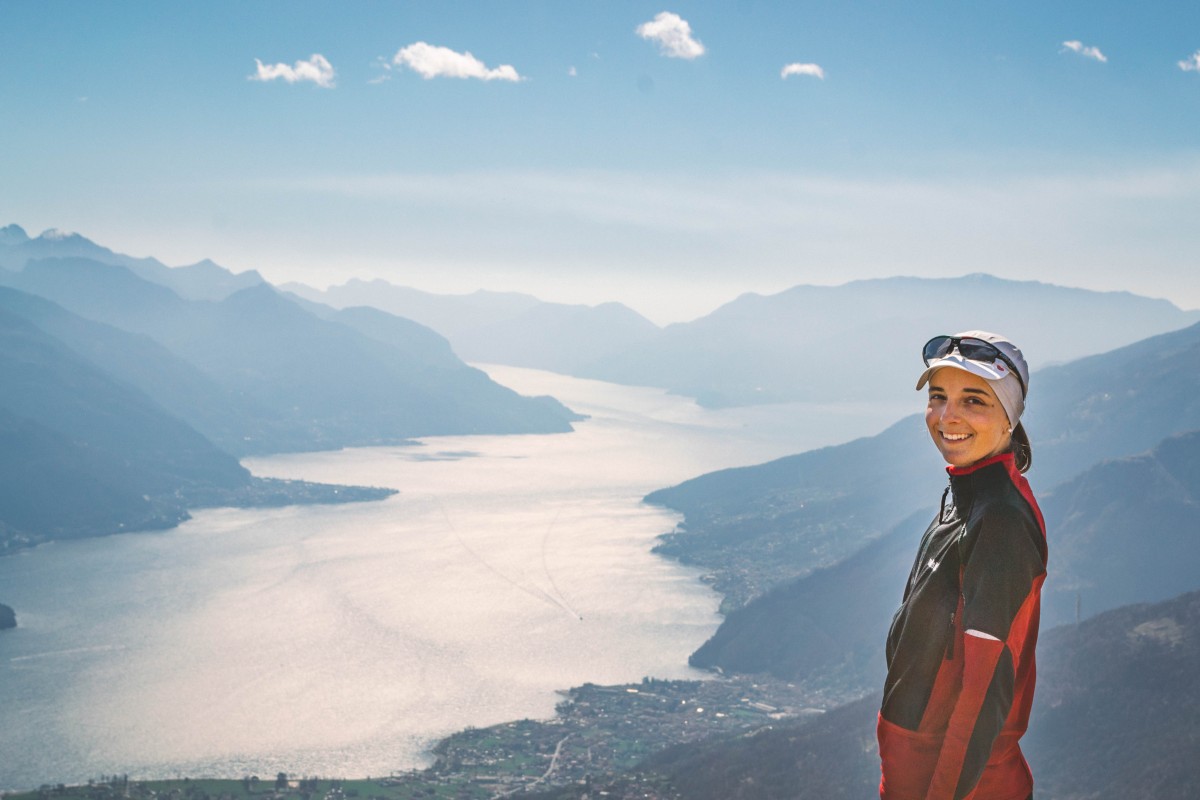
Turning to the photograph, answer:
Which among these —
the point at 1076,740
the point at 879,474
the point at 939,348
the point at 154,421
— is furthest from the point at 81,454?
the point at 939,348

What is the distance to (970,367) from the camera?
2504 millimetres

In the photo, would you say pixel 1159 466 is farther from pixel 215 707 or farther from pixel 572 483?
pixel 572 483

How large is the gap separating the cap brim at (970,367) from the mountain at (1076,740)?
3419cm

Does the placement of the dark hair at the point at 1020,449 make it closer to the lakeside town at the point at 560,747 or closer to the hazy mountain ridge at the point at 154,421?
the lakeside town at the point at 560,747

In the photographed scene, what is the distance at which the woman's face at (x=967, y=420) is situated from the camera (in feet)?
8.42

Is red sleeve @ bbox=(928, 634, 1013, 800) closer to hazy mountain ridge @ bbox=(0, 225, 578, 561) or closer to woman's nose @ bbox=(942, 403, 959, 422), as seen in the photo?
woman's nose @ bbox=(942, 403, 959, 422)

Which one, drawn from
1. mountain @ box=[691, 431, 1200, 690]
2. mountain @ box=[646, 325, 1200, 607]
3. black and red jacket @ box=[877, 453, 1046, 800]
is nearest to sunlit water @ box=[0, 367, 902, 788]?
mountain @ box=[691, 431, 1200, 690]

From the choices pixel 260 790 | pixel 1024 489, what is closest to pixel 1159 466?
pixel 260 790

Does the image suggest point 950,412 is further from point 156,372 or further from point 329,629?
point 156,372

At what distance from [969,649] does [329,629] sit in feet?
228

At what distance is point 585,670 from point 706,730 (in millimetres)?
10721

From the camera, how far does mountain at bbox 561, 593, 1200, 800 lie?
34.0 meters

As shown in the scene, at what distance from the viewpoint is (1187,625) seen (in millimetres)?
42812

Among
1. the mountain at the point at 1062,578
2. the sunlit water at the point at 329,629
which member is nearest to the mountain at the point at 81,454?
the sunlit water at the point at 329,629
